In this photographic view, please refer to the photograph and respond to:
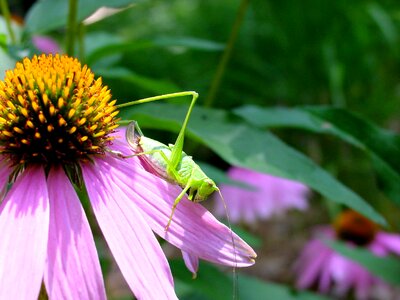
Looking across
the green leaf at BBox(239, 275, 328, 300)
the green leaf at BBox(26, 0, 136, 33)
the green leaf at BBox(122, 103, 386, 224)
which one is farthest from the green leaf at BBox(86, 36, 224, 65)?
Answer: the green leaf at BBox(239, 275, 328, 300)

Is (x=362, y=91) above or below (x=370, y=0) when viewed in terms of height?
below

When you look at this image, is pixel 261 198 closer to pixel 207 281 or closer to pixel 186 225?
pixel 207 281

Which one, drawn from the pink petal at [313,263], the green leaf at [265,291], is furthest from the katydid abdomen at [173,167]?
the pink petal at [313,263]

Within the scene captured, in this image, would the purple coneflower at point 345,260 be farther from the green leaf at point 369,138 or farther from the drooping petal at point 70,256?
the drooping petal at point 70,256

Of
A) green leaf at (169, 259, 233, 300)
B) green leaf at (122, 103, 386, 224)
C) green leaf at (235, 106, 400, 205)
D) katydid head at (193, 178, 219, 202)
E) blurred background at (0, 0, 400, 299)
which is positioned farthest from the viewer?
blurred background at (0, 0, 400, 299)

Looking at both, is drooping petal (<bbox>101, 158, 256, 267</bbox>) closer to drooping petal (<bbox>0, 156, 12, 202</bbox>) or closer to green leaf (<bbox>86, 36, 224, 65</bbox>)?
drooping petal (<bbox>0, 156, 12, 202</bbox>)

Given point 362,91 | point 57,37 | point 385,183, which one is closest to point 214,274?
point 385,183

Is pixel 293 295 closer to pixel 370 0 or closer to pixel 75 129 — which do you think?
pixel 75 129
